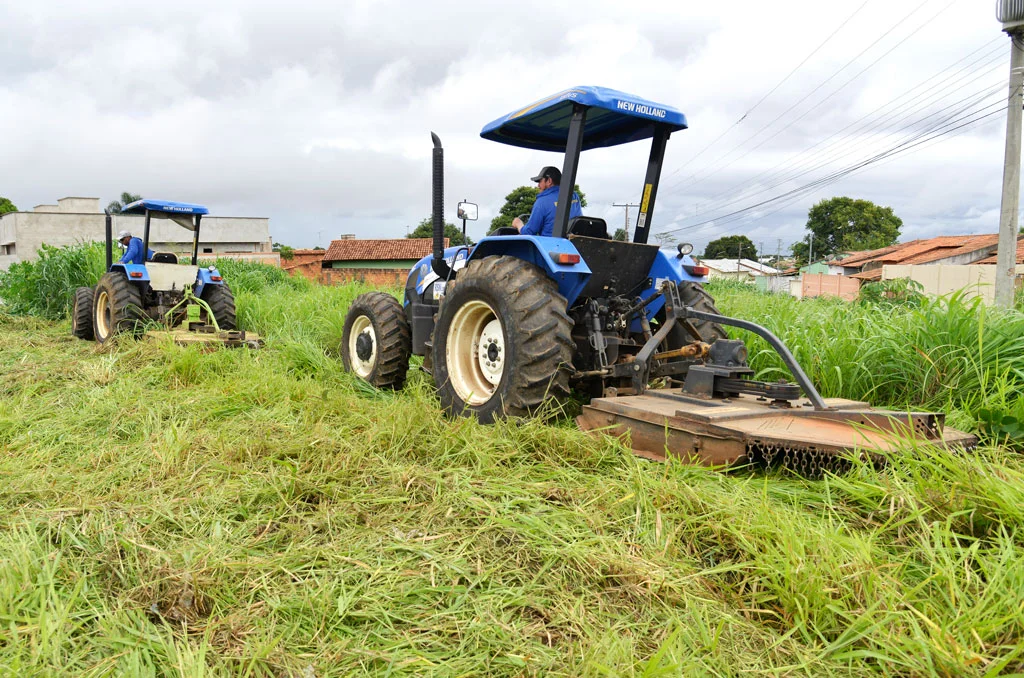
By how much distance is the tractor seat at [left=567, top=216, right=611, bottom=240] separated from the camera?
13.7 feet

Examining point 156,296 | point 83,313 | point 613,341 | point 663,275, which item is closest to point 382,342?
point 613,341

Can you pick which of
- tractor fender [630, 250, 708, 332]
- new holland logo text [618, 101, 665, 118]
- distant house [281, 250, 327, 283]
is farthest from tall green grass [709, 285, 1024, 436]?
distant house [281, 250, 327, 283]

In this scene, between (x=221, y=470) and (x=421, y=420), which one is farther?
(x=421, y=420)

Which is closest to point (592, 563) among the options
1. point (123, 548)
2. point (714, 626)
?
point (714, 626)

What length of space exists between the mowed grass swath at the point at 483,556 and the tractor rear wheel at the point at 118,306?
413cm

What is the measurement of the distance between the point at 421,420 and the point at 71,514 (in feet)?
5.21

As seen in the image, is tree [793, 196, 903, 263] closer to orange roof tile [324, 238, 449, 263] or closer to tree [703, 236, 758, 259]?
tree [703, 236, 758, 259]

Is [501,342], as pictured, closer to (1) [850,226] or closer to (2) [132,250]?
(2) [132,250]

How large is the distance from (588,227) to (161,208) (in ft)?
22.2

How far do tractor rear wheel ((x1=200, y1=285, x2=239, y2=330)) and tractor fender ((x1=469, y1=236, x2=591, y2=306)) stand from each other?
18.0 feet

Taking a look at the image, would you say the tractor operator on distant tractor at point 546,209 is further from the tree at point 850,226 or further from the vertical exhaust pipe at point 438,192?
the tree at point 850,226

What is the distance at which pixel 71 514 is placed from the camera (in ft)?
8.68

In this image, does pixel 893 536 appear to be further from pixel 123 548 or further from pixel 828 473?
pixel 123 548

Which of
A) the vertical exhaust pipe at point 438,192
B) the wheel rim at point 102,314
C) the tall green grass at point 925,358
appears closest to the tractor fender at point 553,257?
the vertical exhaust pipe at point 438,192
